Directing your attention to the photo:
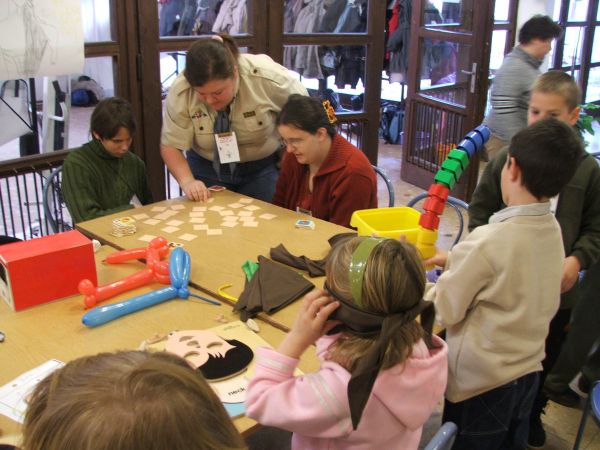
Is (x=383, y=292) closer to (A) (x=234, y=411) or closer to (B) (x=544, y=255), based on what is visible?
(A) (x=234, y=411)

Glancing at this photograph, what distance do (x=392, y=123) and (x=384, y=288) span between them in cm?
596

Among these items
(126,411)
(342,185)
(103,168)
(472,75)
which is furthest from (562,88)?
(472,75)

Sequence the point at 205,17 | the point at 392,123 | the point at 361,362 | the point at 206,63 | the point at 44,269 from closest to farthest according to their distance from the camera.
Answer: the point at 361,362
the point at 44,269
the point at 206,63
the point at 205,17
the point at 392,123

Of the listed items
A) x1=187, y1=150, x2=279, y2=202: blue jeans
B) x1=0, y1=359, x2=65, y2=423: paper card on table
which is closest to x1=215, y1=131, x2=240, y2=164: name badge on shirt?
x1=187, y1=150, x2=279, y2=202: blue jeans

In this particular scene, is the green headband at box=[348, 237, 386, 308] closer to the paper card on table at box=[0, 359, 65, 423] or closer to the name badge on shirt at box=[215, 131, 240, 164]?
the paper card on table at box=[0, 359, 65, 423]

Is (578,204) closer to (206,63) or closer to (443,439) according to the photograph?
(443,439)

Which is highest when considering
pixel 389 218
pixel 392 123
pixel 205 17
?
pixel 205 17

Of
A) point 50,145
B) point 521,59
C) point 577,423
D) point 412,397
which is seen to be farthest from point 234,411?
point 521,59

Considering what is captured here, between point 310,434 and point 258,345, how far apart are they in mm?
478

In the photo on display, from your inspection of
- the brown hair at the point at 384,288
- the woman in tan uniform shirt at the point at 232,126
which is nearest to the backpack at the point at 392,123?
the woman in tan uniform shirt at the point at 232,126

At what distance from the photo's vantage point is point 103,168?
2869 millimetres

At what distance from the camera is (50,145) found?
3434mm

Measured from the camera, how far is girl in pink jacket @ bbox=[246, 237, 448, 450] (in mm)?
1215

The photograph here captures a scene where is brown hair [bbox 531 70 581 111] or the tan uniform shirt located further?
the tan uniform shirt
